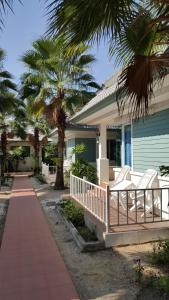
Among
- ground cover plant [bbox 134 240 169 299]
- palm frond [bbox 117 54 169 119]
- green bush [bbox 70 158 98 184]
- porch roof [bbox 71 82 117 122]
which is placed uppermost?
porch roof [bbox 71 82 117 122]

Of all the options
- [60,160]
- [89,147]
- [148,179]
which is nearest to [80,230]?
[148,179]

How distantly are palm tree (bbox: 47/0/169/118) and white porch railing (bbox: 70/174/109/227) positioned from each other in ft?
9.78

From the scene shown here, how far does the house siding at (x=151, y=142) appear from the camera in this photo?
30.4 feet

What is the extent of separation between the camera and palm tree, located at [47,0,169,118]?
4.55 meters

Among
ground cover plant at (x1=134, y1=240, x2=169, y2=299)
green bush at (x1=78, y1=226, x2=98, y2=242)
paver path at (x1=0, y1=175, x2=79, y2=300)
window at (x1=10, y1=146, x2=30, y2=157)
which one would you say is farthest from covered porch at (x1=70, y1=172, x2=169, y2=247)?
window at (x1=10, y1=146, x2=30, y2=157)

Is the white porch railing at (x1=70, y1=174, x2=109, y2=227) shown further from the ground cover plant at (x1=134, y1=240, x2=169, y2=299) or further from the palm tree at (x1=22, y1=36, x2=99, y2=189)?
the palm tree at (x1=22, y1=36, x2=99, y2=189)

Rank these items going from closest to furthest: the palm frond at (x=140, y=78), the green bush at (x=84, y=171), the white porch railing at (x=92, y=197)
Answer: the palm frond at (x=140, y=78), the white porch railing at (x=92, y=197), the green bush at (x=84, y=171)

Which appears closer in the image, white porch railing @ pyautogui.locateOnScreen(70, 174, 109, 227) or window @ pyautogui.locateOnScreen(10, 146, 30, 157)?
white porch railing @ pyautogui.locateOnScreen(70, 174, 109, 227)

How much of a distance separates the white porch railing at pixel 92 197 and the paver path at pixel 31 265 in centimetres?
122

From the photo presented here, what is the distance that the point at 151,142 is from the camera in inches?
403

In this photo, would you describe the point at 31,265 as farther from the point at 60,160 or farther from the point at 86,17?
the point at 60,160

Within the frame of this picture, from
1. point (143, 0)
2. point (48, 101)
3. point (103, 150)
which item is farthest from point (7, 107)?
point (143, 0)

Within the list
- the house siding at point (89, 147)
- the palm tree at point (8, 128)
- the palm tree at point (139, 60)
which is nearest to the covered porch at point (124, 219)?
the palm tree at point (139, 60)

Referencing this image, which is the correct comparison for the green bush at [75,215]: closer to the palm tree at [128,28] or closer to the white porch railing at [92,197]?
the white porch railing at [92,197]
